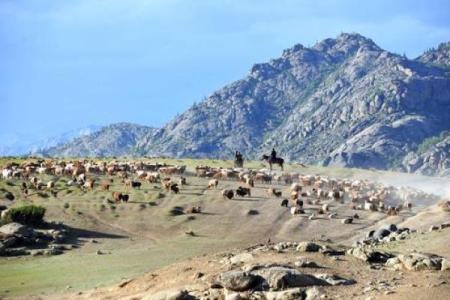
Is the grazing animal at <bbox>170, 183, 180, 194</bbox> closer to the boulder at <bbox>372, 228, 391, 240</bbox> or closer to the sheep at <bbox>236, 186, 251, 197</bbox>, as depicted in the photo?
the sheep at <bbox>236, 186, 251, 197</bbox>

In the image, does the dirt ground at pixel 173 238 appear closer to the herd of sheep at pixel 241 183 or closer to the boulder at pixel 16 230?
the herd of sheep at pixel 241 183

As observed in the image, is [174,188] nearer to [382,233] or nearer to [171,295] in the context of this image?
[382,233]

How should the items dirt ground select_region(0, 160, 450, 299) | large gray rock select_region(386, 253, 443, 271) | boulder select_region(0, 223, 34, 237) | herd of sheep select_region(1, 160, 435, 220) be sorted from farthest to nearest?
herd of sheep select_region(1, 160, 435, 220)
boulder select_region(0, 223, 34, 237)
dirt ground select_region(0, 160, 450, 299)
large gray rock select_region(386, 253, 443, 271)

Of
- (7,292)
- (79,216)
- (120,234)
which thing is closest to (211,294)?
(7,292)

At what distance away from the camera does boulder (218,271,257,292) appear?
75.7ft

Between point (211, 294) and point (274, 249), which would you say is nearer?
point (211, 294)

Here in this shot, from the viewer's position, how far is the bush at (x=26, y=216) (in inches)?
2086

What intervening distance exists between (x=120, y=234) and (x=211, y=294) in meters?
31.9

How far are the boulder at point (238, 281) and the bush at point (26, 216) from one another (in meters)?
33.2

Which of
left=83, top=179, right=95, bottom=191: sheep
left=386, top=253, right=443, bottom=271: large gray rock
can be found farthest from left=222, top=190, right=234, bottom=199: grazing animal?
left=386, top=253, right=443, bottom=271: large gray rock

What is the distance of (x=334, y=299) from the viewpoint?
21.3 meters

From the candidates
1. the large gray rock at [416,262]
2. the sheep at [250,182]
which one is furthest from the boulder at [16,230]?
the sheep at [250,182]

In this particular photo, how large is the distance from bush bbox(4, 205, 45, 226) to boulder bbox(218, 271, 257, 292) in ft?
109

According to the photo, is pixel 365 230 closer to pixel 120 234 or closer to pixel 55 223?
pixel 120 234
